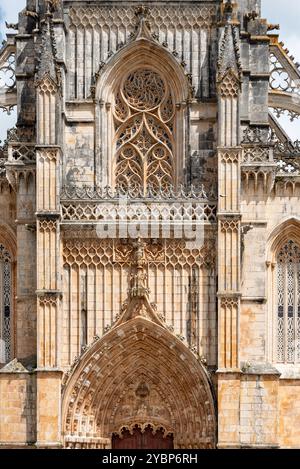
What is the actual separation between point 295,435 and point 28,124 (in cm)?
1118

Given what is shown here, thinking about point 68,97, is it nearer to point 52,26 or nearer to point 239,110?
point 52,26

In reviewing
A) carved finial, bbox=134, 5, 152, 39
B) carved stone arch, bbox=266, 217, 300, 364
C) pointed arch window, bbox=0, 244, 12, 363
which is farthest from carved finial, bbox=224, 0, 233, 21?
pointed arch window, bbox=0, 244, 12, 363

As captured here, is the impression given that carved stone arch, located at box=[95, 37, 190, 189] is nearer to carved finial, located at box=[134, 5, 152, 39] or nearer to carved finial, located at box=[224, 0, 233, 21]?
carved finial, located at box=[134, 5, 152, 39]

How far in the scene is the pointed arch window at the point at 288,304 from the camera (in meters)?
41.8

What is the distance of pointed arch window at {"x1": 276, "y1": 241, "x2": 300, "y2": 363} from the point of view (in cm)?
4178

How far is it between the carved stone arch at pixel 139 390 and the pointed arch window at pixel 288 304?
2991 millimetres

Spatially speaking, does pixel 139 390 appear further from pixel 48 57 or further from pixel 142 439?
pixel 48 57

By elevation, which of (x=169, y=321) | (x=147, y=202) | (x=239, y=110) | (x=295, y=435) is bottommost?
(x=295, y=435)

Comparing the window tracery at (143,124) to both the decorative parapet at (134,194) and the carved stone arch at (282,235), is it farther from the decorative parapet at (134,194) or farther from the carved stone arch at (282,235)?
the carved stone arch at (282,235)

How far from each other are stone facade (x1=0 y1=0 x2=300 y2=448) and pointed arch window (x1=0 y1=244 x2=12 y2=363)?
39mm

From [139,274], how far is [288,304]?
4.54 meters

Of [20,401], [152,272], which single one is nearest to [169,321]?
[152,272]

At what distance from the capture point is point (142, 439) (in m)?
40.9

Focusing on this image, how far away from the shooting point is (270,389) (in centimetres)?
3981
